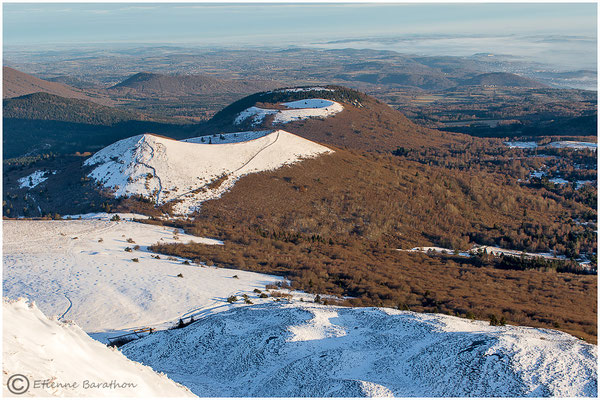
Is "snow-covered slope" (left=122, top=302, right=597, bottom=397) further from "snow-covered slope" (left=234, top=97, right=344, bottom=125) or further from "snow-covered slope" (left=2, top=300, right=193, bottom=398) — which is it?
"snow-covered slope" (left=234, top=97, right=344, bottom=125)

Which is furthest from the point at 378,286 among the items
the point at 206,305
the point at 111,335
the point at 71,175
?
the point at 71,175

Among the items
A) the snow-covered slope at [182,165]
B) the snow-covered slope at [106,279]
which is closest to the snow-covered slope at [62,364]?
the snow-covered slope at [106,279]

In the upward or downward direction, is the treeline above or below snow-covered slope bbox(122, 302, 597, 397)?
below

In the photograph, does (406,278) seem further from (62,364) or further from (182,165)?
(182,165)

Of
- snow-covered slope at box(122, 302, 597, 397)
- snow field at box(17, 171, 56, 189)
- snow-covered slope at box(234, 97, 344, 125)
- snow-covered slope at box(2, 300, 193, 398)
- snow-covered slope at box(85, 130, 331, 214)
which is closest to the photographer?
snow-covered slope at box(2, 300, 193, 398)

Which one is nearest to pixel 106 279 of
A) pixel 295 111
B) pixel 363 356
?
pixel 363 356

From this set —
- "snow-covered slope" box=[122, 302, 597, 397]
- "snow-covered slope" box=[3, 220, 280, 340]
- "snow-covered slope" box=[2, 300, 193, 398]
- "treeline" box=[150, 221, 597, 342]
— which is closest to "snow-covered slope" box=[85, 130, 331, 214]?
"treeline" box=[150, 221, 597, 342]
